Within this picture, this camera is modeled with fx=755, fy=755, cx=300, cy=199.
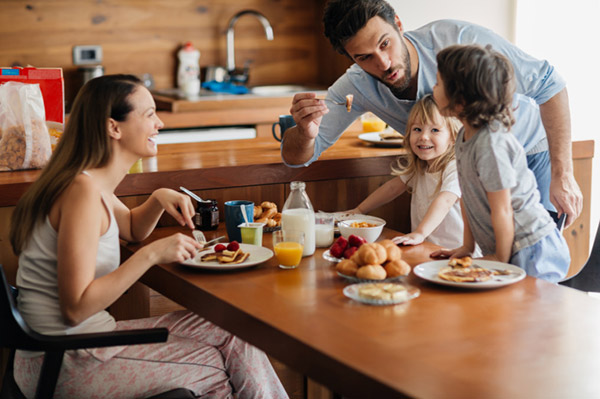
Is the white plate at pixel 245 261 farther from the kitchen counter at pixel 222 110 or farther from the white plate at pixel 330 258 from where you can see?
the kitchen counter at pixel 222 110

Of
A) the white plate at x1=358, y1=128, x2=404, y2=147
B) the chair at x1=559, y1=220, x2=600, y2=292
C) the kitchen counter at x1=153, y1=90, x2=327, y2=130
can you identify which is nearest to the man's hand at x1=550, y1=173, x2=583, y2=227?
the chair at x1=559, y1=220, x2=600, y2=292

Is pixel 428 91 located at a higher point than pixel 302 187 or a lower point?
higher

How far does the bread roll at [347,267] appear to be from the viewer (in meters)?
1.67

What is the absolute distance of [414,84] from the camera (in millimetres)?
2342

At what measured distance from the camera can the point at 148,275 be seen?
193 centimetres

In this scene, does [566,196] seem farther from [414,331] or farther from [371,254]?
[414,331]

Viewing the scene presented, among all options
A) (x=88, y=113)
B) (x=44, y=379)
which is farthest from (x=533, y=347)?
(x=88, y=113)

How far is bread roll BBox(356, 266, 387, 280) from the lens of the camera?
63.8 inches

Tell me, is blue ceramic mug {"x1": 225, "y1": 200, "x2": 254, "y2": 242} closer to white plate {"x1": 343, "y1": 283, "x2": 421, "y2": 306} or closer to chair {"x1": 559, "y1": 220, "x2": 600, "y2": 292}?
white plate {"x1": 343, "y1": 283, "x2": 421, "y2": 306}

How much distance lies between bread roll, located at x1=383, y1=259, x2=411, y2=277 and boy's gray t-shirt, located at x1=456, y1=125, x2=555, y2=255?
0.28 m

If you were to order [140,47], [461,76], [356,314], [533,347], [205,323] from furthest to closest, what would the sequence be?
[140,47] → [205,323] → [461,76] → [356,314] → [533,347]

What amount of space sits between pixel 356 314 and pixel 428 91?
1079mm

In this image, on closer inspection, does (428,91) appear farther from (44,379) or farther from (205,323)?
(44,379)

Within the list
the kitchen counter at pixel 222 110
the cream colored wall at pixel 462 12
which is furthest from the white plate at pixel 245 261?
the cream colored wall at pixel 462 12
